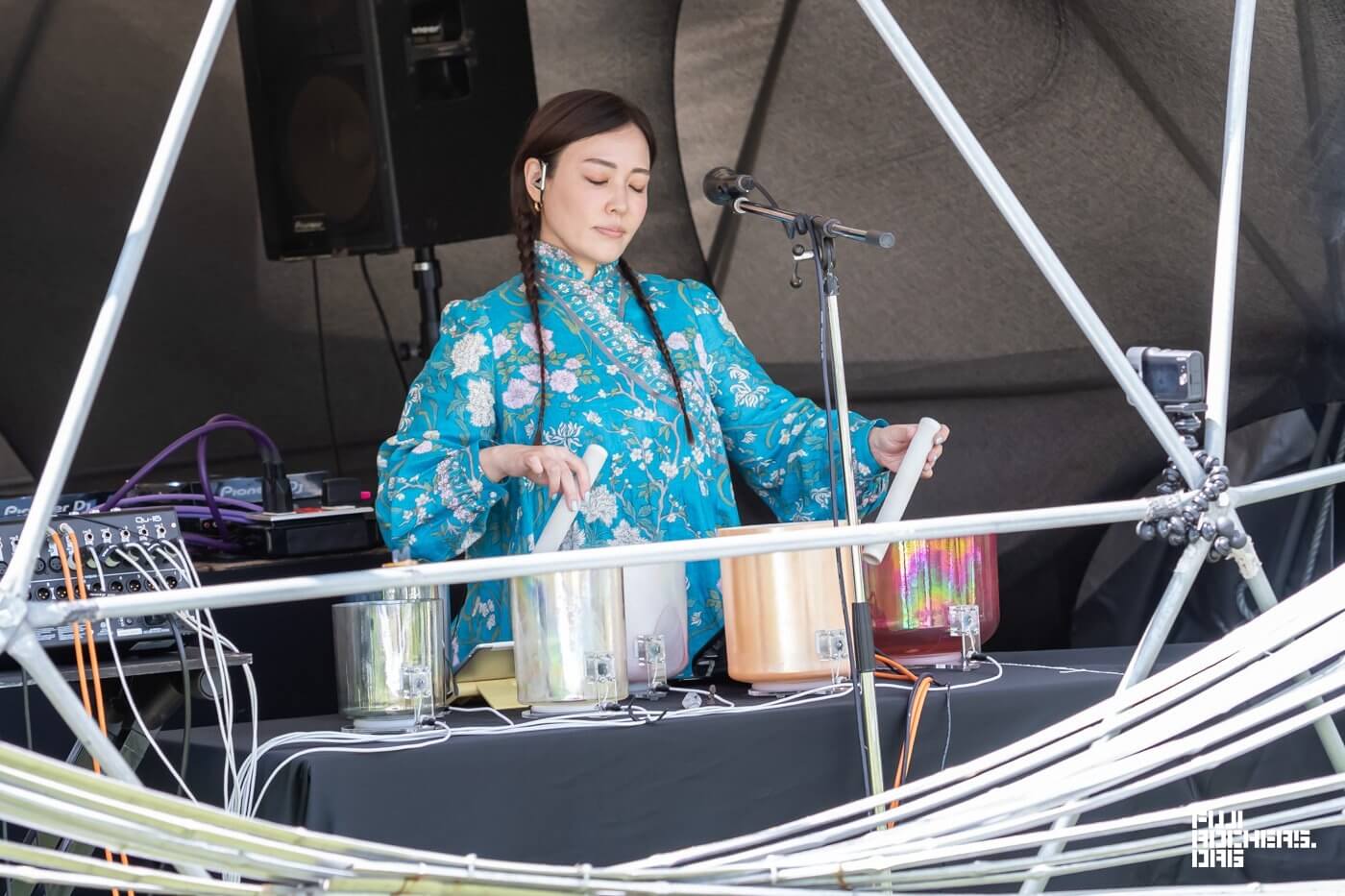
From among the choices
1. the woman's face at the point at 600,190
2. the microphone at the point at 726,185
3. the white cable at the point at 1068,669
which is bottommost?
the white cable at the point at 1068,669

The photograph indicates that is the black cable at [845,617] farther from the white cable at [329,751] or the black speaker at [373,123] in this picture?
the black speaker at [373,123]

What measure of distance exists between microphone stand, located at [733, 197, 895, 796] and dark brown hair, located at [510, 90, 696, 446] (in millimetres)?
556

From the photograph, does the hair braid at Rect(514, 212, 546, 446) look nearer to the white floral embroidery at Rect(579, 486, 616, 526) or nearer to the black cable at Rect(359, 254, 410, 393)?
the white floral embroidery at Rect(579, 486, 616, 526)

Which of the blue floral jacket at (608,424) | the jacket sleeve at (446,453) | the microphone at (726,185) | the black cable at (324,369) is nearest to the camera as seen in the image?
the microphone at (726,185)

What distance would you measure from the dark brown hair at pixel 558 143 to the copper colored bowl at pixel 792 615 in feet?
1.85

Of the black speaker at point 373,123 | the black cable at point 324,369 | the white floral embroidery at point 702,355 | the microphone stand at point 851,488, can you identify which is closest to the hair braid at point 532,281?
the white floral embroidery at point 702,355

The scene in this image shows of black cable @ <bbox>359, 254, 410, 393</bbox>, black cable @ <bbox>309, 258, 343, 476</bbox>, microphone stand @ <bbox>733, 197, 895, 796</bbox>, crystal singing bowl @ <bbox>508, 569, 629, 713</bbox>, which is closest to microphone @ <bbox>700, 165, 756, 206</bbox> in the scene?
microphone stand @ <bbox>733, 197, 895, 796</bbox>

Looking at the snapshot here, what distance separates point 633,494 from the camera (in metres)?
2.10

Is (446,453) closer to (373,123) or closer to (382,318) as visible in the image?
(373,123)

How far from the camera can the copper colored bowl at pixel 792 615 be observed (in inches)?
62.3

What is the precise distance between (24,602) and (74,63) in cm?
274

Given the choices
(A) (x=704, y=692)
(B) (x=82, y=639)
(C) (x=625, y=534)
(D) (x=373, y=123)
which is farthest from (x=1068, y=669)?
(D) (x=373, y=123)

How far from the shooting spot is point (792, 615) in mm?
1588

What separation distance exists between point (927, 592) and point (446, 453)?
1.97 feet
